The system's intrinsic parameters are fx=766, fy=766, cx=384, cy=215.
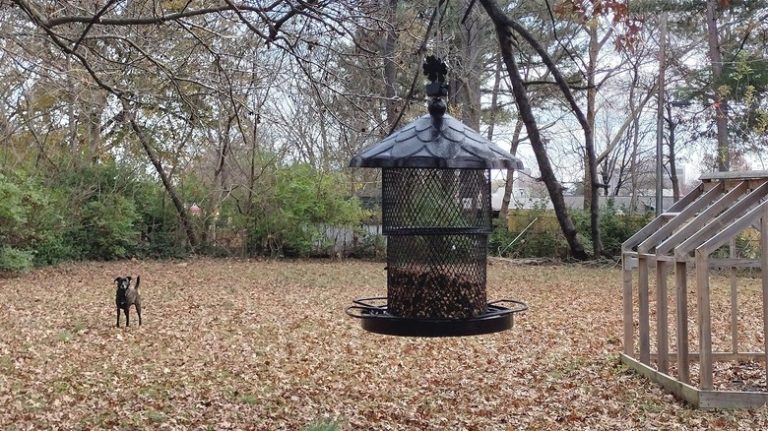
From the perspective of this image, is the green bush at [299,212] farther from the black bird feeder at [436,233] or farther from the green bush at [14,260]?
the black bird feeder at [436,233]

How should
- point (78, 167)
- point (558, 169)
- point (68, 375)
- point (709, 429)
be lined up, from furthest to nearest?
point (558, 169) → point (78, 167) → point (68, 375) → point (709, 429)

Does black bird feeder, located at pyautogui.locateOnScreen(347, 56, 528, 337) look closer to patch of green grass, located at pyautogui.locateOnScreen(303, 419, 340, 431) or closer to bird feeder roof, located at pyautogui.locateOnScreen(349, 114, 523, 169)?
bird feeder roof, located at pyautogui.locateOnScreen(349, 114, 523, 169)

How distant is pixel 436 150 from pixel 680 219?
12.8 feet

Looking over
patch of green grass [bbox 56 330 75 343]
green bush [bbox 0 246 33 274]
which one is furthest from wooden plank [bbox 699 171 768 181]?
green bush [bbox 0 246 33 274]

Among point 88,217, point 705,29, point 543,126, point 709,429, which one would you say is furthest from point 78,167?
point 705,29

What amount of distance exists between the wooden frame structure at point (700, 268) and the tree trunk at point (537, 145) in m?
3.02

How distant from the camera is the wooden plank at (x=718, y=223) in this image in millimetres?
5348

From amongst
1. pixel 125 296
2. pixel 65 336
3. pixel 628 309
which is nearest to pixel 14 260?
pixel 125 296

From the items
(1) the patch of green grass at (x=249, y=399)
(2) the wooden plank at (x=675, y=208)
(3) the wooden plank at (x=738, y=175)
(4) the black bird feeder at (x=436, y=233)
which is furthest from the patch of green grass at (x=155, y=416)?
(3) the wooden plank at (x=738, y=175)

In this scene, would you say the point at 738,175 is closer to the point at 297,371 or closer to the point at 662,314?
the point at 662,314

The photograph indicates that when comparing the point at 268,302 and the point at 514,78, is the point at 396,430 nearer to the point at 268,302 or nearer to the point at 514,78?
the point at 514,78

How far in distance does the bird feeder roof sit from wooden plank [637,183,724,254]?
10.7 ft

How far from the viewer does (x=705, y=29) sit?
20406 millimetres

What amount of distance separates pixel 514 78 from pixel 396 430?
2.93 meters
